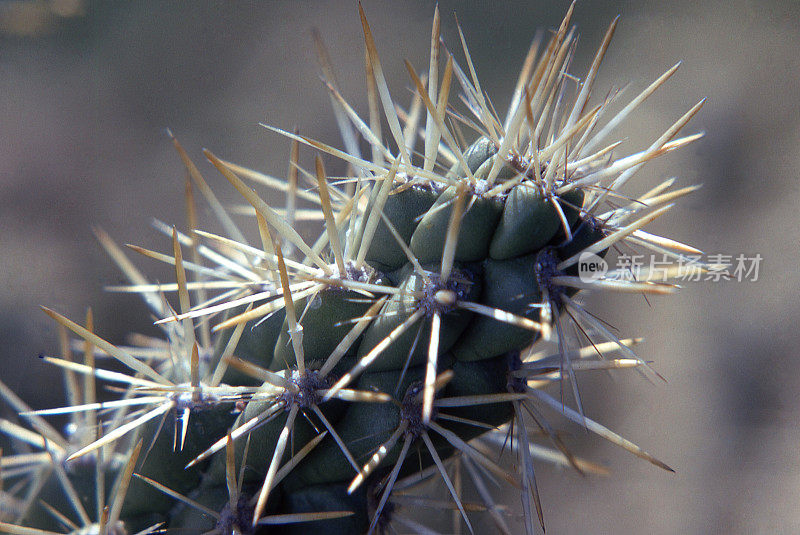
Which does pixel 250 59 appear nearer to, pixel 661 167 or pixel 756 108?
pixel 661 167

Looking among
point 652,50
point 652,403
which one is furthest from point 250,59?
point 652,403

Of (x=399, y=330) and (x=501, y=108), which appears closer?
(x=399, y=330)

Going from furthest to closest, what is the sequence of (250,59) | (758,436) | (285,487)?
1. (250,59)
2. (758,436)
3. (285,487)

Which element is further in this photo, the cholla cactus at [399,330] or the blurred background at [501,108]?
the blurred background at [501,108]

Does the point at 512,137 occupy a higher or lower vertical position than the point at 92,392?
higher

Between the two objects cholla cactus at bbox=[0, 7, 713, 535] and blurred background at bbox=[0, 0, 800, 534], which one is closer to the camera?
cholla cactus at bbox=[0, 7, 713, 535]

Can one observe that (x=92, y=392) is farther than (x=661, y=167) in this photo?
No

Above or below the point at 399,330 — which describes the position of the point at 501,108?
above

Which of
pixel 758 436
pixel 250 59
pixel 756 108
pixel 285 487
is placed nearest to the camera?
pixel 285 487
